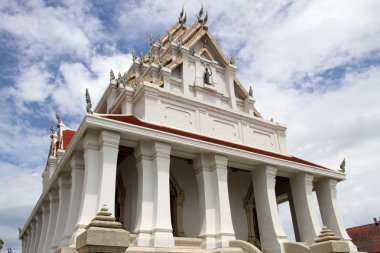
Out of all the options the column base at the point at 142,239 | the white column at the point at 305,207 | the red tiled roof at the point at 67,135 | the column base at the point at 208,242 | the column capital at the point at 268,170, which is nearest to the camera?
the column base at the point at 142,239

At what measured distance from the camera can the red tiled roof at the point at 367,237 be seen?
27.3m

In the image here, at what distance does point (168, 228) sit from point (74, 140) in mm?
4413

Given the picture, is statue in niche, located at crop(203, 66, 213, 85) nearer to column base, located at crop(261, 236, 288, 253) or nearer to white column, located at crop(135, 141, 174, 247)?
white column, located at crop(135, 141, 174, 247)

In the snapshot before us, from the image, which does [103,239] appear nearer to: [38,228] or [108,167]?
[108,167]

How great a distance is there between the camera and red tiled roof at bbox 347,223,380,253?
27266mm

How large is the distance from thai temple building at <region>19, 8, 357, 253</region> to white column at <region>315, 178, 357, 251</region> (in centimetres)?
5

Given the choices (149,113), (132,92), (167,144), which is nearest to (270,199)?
(167,144)

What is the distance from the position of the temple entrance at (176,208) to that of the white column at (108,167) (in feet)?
13.8

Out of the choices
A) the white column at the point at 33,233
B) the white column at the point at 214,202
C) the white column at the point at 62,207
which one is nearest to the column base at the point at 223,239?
the white column at the point at 214,202

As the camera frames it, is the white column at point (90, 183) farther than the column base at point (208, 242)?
No

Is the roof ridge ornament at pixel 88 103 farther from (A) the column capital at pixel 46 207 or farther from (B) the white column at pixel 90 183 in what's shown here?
(A) the column capital at pixel 46 207

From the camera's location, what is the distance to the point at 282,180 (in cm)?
1770

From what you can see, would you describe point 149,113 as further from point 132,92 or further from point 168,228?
point 168,228

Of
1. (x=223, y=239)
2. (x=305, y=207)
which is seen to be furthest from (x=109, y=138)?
(x=305, y=207)
